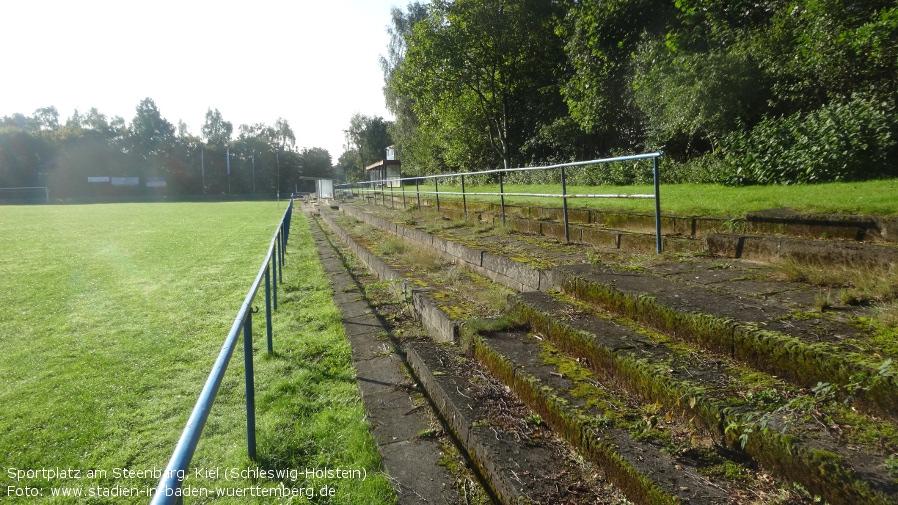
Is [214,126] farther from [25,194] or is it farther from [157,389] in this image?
[157,389]

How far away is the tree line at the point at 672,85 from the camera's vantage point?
7.77 metres

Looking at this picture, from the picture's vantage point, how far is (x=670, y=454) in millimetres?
1904

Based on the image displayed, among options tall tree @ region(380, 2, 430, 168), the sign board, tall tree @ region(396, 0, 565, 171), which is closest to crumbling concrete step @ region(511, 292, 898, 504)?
tall tree @ region(396, 0, 565, 171)

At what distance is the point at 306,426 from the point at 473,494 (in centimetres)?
138

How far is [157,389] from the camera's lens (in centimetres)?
398

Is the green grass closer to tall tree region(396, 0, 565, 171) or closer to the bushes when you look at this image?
the bushes

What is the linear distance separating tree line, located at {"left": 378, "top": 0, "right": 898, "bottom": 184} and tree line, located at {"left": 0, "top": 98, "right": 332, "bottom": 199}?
1781 inches

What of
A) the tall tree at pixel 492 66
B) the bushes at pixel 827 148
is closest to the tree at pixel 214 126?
the tall tree at pixel 492 66

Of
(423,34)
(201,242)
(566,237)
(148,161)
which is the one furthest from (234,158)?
(566,237)

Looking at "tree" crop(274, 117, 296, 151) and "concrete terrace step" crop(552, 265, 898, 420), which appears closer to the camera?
"concrete terrace step" crop(552, 265, 898, 420)

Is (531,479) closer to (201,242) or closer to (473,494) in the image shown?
(473,494)

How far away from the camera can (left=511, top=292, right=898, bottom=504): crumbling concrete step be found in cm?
152

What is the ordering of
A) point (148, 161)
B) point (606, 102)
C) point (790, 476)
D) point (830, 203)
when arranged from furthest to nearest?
point (148, 161) < point (606, 102) < point (830, 203) < point (790, 476)

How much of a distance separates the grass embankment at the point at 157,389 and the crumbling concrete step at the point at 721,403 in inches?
47.7
